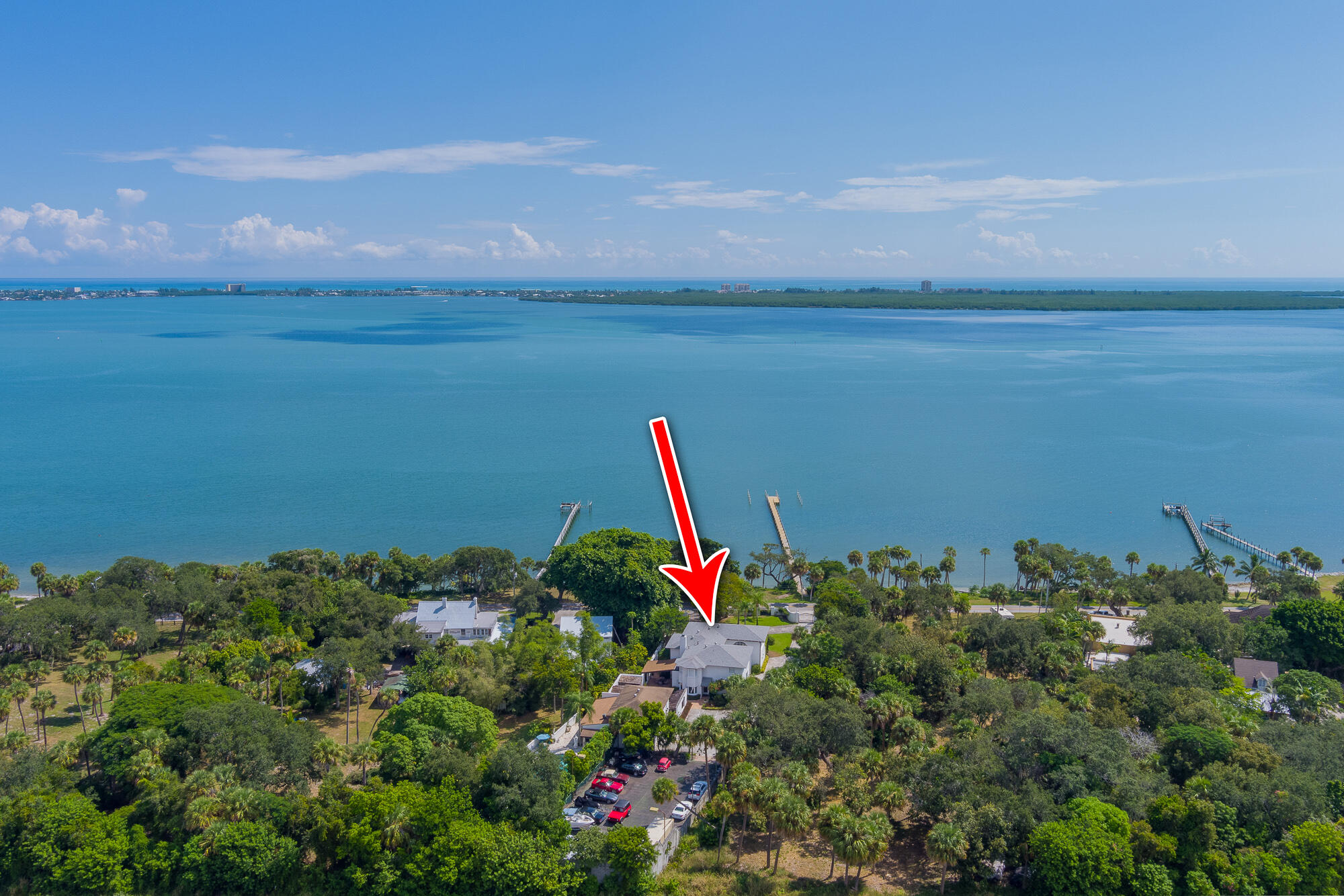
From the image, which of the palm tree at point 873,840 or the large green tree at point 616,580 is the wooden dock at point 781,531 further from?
the palm tree at point 873,840

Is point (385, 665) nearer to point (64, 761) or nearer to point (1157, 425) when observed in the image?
point (64, 761)

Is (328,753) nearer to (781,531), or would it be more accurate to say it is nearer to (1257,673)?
(1257,673)

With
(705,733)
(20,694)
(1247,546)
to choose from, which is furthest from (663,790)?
(1247,546)

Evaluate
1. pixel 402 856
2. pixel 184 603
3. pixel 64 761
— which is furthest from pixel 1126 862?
pixel 184 603

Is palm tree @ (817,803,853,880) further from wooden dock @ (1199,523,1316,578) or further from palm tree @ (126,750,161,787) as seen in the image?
wooden dock @ (1199,523,1316,578)

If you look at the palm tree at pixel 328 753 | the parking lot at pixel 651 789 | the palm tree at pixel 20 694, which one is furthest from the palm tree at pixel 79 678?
the parking lot at pixel 651 789

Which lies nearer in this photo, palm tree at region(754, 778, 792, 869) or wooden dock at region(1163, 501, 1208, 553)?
palm tree at region(754, 778, 792, 869)

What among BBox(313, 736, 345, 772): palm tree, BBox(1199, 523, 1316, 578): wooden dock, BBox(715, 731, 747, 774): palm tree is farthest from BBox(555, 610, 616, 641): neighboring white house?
BBox(1199, 523, 1316, 578): wooden dock
